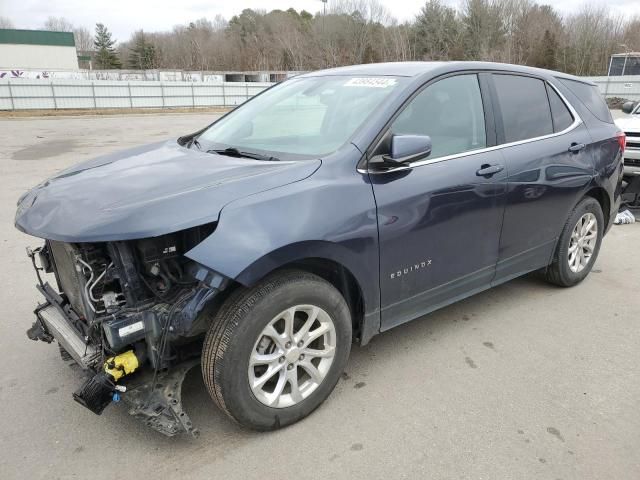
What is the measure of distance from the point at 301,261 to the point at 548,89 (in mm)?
2761

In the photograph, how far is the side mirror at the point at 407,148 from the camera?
2.75 meters

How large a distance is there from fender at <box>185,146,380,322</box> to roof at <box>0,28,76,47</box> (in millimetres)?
73404

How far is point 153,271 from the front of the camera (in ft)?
8.06

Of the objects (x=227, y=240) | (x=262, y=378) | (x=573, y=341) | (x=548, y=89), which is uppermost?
(x=548, y=89)

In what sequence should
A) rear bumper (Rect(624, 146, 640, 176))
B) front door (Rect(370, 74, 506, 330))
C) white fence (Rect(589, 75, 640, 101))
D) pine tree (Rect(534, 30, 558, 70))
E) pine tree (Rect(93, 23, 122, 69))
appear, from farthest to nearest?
pine tree (Rect(93, 23, 122, 69)) → pine tree (Rect(534, 30, 558, 70)) → white fence (Rect(589, 75, 640, 101)) → rear bumper (Rect(624, 146, 640, 176)) → front door (Rect(370, 74, 506, 330))

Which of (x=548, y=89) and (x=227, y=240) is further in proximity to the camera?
(x=548, y=89)

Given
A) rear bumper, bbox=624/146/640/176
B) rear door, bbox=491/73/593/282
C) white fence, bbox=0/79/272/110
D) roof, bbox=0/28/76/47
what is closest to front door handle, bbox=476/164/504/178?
rear door, bbox=491/73/593/282

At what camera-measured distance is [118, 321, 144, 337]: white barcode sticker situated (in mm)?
2321

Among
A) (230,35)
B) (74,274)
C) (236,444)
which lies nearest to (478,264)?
(236,444)

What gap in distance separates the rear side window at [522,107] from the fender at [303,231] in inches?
58.2

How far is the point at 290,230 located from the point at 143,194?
72 cm

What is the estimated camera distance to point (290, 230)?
97.2 inches

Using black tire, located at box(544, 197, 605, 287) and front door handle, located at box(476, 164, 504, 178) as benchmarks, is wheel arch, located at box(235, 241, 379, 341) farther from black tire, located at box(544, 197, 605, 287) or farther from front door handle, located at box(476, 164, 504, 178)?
black tire, located at box(544, 197, 605, 287)

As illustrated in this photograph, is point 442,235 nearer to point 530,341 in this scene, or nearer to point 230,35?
point 530,341
